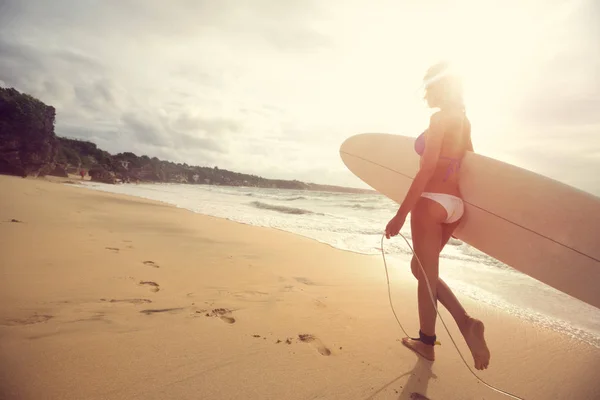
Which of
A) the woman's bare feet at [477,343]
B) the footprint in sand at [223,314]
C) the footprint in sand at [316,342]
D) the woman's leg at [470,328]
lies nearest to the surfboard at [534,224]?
the woman's leg at [470,328]

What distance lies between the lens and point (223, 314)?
2.09 metres

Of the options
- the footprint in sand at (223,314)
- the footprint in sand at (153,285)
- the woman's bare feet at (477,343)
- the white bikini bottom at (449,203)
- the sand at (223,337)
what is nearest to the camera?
the sand at (223,337)

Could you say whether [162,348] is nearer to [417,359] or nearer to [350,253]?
[417,359]

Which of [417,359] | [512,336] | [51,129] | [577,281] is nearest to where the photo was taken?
[417,359]

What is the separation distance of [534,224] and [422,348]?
135 centimetres

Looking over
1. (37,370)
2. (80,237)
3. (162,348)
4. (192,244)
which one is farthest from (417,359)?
(80,237)

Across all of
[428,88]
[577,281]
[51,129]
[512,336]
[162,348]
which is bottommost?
[512,336]

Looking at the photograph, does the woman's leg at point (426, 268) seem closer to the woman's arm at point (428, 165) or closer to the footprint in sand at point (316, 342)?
the woman's arm at point (428, 165)

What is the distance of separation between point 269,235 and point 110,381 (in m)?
4.90

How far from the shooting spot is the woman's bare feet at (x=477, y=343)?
1605 millimetres

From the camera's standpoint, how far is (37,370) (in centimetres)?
124

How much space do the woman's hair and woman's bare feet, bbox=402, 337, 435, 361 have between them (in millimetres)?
1626

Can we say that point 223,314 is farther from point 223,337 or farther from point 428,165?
point 428,165

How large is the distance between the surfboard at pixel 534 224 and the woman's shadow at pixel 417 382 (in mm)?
1158
